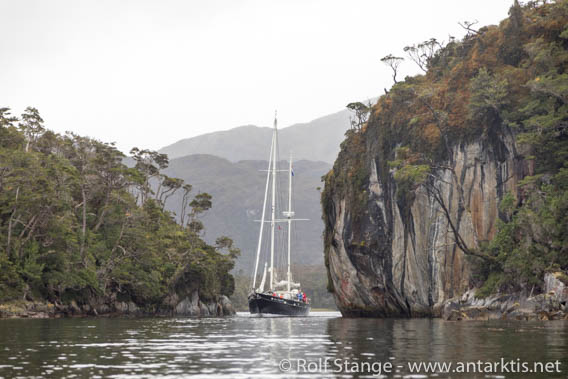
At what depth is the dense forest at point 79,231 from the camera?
56.8m

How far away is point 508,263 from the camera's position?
145 feet

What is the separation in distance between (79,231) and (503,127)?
4132cm

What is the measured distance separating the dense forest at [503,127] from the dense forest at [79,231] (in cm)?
2530

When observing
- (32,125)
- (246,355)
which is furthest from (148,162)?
(246,355)

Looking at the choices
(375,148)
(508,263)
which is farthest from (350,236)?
(508,263)

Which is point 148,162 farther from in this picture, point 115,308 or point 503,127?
point 503,127

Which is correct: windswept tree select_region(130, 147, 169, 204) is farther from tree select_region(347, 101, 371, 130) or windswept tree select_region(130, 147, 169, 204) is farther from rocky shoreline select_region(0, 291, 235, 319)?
tree select_region(347, 101, 371, 130)

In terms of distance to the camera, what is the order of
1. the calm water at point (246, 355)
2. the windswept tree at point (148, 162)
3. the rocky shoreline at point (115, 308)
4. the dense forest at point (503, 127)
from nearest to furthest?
the calm water at point (246, 355) < the dense forest at point (503, 127) < the rocky shoreline at point (115, 308) < the windswept tree at point (148, 162)

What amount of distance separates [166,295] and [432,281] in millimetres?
40752

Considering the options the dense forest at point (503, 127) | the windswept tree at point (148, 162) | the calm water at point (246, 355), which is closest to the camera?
the calm water at point (246, 355)

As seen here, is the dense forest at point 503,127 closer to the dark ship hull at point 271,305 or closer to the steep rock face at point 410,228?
the steep rock face at point 410,228

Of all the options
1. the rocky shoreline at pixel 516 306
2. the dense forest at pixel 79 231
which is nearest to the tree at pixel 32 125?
the dense forest at pixel 79 231

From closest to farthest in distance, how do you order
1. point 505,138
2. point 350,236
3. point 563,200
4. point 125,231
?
point 563,200 → point 505,138 → point 350,236 → point 125,231

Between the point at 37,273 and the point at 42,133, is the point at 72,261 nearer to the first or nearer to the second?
the point at 37,273
